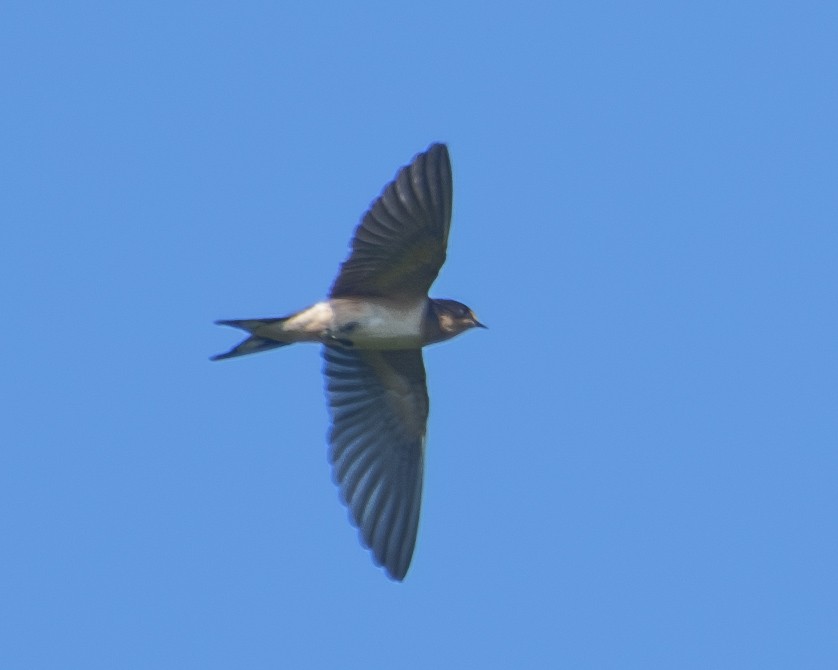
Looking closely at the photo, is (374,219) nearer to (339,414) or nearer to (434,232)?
(434,232)

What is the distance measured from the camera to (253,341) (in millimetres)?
7746

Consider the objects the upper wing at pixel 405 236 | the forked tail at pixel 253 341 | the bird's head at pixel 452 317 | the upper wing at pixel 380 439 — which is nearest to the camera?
the upper wing at pixel 405 236

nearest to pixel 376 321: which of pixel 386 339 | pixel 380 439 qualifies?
pixel 386 339

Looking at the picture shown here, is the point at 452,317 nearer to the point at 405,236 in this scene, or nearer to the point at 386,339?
the point at 386,339

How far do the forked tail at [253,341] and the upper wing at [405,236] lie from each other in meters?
0.32

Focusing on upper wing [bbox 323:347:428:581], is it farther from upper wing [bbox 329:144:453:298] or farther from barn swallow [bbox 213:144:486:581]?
upper wing [bbox 329:144:453:298]

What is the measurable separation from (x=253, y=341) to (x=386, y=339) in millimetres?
587

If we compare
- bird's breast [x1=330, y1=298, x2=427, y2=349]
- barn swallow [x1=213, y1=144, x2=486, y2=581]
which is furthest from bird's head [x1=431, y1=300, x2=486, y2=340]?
bird's breast [x1=330, y1=298, x2=427, y2=349]

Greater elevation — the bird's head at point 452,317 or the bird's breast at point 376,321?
the bird's head at point 452,317

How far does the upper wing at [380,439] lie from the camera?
816cm

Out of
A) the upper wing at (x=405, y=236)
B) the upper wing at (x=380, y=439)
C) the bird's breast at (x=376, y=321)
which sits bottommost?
the upper wing at (x=380, y=439)

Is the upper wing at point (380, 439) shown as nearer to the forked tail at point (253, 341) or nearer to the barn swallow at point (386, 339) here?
the barn swallow at point (386, 339)

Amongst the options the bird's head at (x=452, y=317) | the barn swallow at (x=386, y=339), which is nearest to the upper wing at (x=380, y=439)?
the barn swallow at (x=386, y=339)

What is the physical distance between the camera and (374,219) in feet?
23.9
